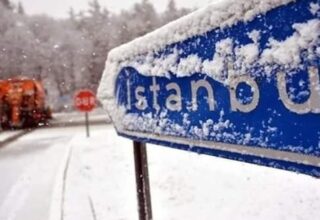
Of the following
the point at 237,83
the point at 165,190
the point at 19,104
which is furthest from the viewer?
the point at 19,104

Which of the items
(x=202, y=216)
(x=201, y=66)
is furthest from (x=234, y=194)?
(x=201, y=66)

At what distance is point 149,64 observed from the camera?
6.59 ft

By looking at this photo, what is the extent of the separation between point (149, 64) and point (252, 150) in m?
0.74

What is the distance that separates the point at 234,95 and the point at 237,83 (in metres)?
0.04

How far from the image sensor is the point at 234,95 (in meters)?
1.46

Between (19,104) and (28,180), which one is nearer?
(28,180)

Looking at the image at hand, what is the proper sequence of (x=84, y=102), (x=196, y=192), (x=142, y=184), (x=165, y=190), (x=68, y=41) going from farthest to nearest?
1. (x=68, y=41)
2. (x=84, y=102)
3. (x=165, y=190)
4. (x=196, y=192)
5. (x=142, y=184)

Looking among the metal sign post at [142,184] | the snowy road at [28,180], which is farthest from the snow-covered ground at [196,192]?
the metal sign post at [142,184]

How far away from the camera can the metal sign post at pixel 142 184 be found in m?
2.26

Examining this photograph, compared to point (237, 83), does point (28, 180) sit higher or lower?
lower

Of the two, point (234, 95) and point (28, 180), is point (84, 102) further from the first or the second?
point (234, 95)

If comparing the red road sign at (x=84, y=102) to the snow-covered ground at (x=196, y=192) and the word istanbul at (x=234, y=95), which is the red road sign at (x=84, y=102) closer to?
the snow-covered ground at (x=196, y=192)

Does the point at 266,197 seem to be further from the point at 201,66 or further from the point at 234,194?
the point at 201,66

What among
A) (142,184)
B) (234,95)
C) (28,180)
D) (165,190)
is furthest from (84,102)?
(234,95)
